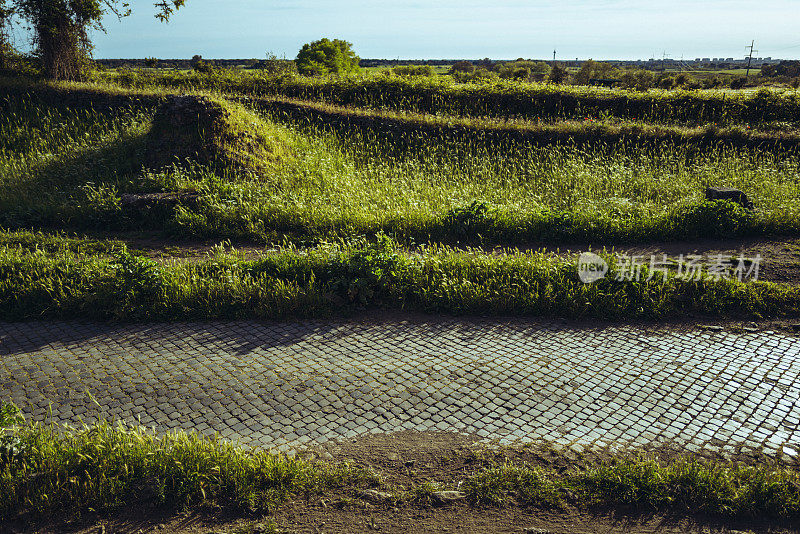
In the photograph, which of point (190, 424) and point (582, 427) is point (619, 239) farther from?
point (190, 424)

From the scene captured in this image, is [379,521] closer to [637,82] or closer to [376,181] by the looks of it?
[376,181]

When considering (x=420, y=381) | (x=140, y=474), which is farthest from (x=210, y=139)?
(x=140, y=474)

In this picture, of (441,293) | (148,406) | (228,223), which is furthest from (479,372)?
(228,223)

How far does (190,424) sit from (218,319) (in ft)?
6.56

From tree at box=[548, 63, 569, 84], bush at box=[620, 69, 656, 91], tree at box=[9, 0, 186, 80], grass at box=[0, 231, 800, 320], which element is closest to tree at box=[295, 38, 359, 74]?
tree at box=[548, 63, 569, 84]

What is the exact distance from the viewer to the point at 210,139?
37.0 ft

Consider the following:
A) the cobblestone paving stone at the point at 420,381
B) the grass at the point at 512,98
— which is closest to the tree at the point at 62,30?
the grass at the point at 512,98

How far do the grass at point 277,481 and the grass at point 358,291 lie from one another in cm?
247

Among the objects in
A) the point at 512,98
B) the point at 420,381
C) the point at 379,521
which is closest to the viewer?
the point at 379,521

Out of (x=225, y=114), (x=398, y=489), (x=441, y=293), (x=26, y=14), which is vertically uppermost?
(x=26, y=14)

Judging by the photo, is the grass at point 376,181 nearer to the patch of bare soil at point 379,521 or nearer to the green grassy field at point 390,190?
the green grassy field at point 390,190

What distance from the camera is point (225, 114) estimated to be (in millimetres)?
11828

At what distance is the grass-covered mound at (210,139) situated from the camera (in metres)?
11.0

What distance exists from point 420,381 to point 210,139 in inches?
344
